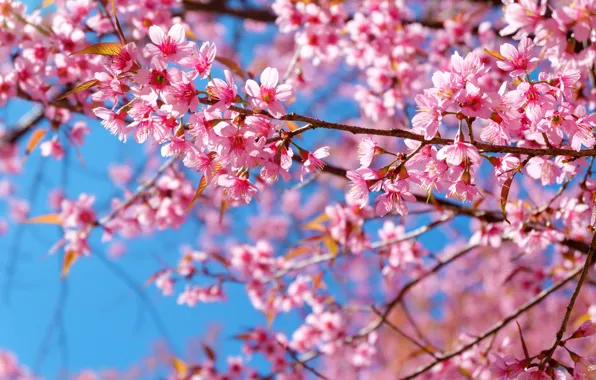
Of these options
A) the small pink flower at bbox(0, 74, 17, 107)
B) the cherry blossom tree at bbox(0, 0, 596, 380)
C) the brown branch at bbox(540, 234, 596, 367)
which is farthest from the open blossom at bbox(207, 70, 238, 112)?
the small pink flower at bbox(0, 74, 17, 107)

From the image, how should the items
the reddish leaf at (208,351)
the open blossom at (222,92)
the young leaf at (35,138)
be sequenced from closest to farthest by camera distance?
→ the open blossom at (222,92)
the young leaf at (35,138)
the reddish leaf at (208,351)

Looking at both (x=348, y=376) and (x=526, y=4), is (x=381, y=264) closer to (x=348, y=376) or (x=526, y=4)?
(x=526, y=4)

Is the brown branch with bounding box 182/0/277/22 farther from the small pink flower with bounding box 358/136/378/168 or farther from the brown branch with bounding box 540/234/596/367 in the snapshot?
the brown branch with bounding box 540/234/596/367

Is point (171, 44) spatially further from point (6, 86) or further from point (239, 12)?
point (239, 12)

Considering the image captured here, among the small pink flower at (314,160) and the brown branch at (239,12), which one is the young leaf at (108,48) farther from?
the brown branch at (239,12)

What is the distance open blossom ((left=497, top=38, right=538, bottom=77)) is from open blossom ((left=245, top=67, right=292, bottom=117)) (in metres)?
0.52

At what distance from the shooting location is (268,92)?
1.11m

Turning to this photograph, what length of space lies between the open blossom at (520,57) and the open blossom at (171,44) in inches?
28.4

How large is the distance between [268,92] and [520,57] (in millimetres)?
595

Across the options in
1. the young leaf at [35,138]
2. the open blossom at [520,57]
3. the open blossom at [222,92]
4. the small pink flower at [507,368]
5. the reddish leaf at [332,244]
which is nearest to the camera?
the open blossom at [222,92]

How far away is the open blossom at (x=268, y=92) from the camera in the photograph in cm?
110

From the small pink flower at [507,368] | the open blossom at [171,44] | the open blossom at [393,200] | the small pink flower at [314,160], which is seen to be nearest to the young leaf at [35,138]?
the open blossom at [171,44]

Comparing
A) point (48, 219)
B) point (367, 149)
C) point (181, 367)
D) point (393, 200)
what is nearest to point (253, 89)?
point (367, 149)

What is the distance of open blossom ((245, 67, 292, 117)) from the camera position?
1102mm
